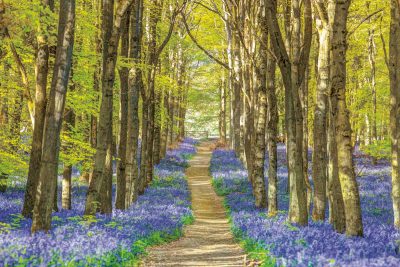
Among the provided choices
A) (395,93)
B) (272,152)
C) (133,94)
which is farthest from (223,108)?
(395,93)

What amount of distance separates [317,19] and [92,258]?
25.9 feet

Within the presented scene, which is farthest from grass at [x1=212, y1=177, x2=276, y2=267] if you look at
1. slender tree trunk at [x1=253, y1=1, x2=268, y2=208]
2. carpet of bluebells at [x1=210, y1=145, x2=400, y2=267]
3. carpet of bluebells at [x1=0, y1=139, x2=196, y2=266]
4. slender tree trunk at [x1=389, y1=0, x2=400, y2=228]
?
slender tree trunk at [x1=389, y1=0, x2=400, y2=228]

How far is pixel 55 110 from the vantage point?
878 cm

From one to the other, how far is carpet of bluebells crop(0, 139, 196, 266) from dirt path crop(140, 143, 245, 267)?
411mm

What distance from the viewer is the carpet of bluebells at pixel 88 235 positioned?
6.82 meters

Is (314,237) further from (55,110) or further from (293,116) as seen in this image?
(55,110)

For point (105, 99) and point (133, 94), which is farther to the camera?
point (133, 94)

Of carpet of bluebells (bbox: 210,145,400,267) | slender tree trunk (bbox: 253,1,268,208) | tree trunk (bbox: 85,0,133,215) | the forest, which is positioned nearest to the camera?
carpet of bluebells (bbox: 210,145,400,267)

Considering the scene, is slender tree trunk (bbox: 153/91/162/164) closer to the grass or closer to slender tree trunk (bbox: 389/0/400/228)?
the grass

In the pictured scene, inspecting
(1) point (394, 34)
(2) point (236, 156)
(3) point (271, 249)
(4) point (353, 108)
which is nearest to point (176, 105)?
(2) point (236, 156)

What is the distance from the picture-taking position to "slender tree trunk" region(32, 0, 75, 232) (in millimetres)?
8789

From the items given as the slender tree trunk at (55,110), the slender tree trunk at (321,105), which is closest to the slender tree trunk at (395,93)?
the slender tree trunk at (321,105)

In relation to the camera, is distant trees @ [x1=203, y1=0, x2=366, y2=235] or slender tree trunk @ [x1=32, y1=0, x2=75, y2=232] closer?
distant trees @ [x1=203, y1=0, x2=366, y2=235]

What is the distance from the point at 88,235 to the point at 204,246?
385 centimetres
